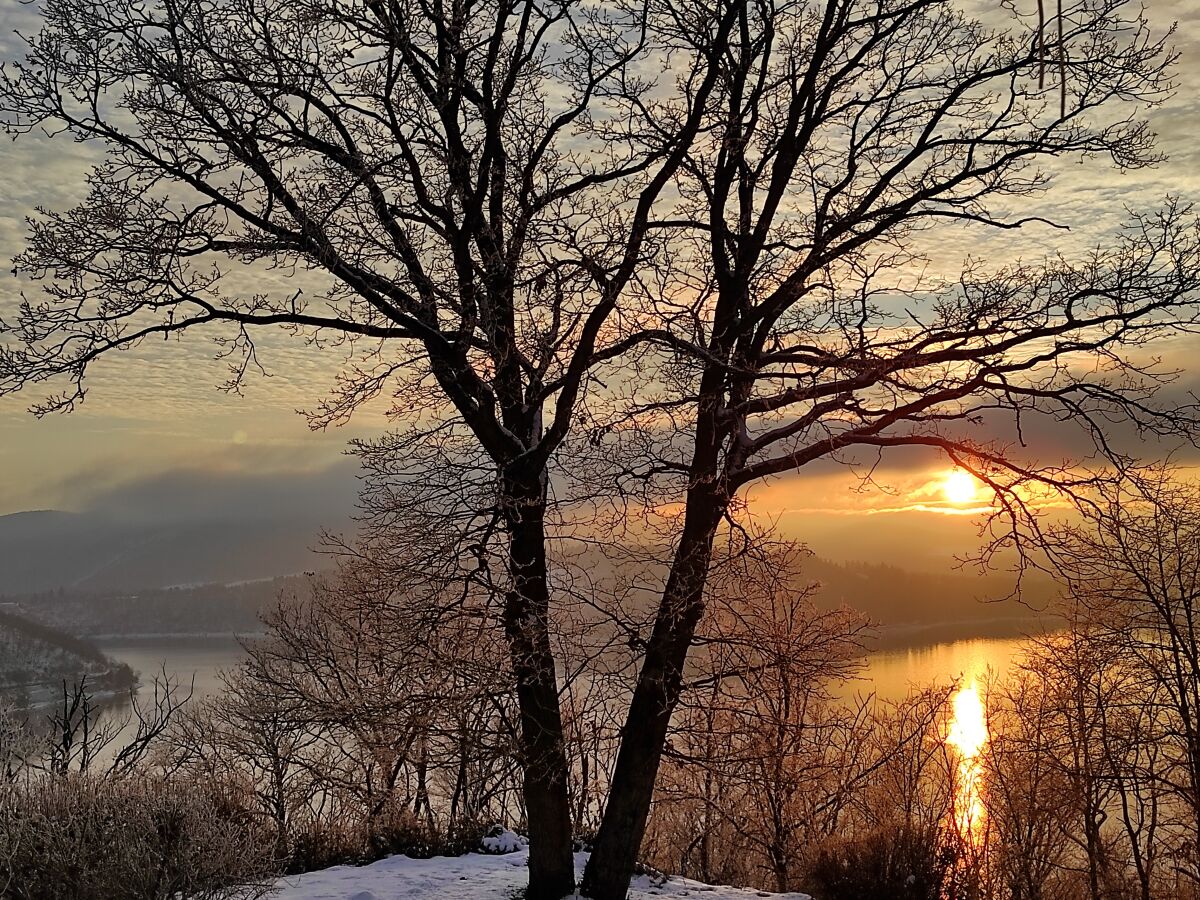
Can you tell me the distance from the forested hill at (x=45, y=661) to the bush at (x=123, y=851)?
55.5 m

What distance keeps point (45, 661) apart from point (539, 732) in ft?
237

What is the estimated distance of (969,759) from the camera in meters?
21.9

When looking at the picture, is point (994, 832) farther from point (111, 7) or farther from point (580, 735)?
point (111, 7)

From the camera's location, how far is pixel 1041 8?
6.30 meters

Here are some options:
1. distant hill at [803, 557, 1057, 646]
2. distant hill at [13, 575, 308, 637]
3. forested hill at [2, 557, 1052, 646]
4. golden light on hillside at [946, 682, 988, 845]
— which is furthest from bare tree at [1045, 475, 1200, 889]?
distant hill at [13, 575, 308, 637]

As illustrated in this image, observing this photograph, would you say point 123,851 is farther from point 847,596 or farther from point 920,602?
point 920,602

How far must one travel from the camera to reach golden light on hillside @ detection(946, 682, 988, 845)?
1505 centimetres

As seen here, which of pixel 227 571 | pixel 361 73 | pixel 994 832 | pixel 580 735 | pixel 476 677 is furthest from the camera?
pixel 227 571

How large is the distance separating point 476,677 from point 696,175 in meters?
4.88

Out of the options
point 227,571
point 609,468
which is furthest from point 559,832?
point 227,571

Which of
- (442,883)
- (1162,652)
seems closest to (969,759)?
(1162,652)

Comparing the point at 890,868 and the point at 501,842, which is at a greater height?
the point at 501,842

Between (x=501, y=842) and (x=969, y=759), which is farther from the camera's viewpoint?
(x=969, y=759)

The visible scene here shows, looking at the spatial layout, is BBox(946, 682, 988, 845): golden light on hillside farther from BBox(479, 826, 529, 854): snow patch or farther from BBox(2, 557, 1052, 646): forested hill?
BBox(2, 557, 1052, 646): forested hill
